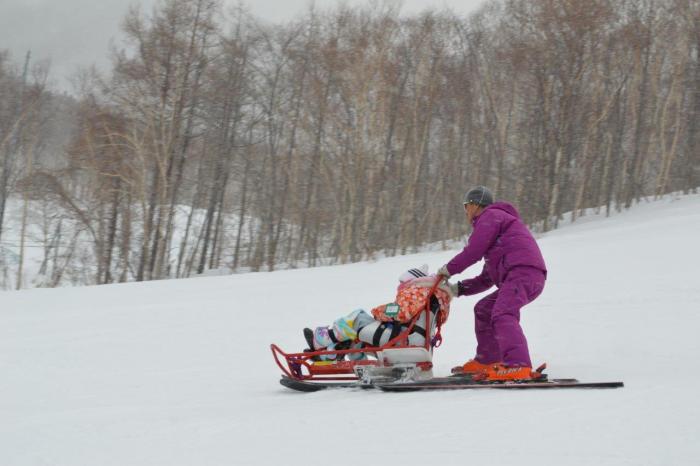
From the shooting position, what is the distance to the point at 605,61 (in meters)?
31.3

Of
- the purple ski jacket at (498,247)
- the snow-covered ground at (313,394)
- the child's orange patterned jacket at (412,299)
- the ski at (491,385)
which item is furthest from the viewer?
the child's orange patterned jacket at (412,299)

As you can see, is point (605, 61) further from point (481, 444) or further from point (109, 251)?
point (481, 444)

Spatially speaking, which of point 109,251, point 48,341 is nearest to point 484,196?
point 48,341

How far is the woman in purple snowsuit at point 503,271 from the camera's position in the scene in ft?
17.8

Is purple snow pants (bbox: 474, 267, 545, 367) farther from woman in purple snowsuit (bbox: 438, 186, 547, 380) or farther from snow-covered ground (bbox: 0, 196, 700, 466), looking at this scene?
snow-covered ground (bbox: 0, 196, 700, 466)

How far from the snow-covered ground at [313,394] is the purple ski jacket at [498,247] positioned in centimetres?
110

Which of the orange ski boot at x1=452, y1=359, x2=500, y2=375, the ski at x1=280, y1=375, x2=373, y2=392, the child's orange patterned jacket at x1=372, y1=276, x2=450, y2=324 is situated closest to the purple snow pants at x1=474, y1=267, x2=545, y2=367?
the orange ski boot at x1=452, y1=359, x2=500, y2=375

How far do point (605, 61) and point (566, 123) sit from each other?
5.31m

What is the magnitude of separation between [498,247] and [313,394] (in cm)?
198

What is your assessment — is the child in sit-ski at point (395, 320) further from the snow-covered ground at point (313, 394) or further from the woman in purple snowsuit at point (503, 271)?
the snow-covered ground at point (313, 394)

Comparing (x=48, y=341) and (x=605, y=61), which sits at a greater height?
(x=605, y=61)

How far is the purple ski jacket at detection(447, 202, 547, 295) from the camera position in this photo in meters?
5.64

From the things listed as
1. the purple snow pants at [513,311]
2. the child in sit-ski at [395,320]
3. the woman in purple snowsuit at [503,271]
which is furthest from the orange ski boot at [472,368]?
the child in sit-ski at [395,320]

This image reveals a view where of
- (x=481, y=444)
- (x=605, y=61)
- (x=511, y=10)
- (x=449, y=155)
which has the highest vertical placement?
(x=511, y=10)
